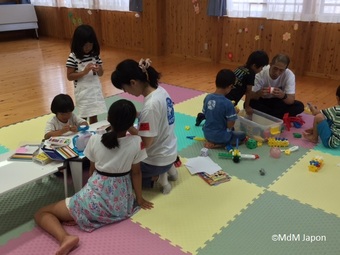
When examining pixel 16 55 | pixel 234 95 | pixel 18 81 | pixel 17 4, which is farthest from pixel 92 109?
pixel 17 4

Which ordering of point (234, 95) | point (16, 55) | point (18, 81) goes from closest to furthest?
point (234, 95) → point (18, 81) → point (16, 55)

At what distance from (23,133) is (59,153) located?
4.39 ft

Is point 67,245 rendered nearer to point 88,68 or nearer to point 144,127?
point 144,127

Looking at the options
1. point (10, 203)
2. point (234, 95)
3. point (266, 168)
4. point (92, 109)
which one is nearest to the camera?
point (10, 203)

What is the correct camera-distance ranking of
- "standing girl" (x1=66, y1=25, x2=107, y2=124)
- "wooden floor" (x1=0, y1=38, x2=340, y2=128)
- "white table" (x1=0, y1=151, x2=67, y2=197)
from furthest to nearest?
"wooden floor" (x1=0, y1=38, x2=340, y2=128)
"standing girl" (x1=66, y1=25, x2=107, y2=124)
"white table" (x1=0, y1=151, x2=67, y2=197)

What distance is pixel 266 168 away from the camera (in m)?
2.54

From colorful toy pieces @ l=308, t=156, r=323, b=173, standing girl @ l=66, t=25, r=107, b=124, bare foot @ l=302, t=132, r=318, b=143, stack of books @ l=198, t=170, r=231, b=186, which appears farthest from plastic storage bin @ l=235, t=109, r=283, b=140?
standing girl @ l=66, t=25, r=107, b=124

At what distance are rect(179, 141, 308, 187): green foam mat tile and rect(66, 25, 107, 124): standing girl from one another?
85 centimetres

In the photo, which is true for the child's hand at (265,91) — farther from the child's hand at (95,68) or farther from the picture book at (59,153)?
the picture book at (59,153)

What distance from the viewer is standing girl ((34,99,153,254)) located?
180 centimetres

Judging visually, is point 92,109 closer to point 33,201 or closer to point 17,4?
point 33,201

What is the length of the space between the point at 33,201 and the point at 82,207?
1.66 ft

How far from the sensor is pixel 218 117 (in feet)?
8.93

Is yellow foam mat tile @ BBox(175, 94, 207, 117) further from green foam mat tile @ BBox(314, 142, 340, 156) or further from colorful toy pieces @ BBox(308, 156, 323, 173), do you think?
colorful toy pieces @ BBox(308, 156, 323, 173)
